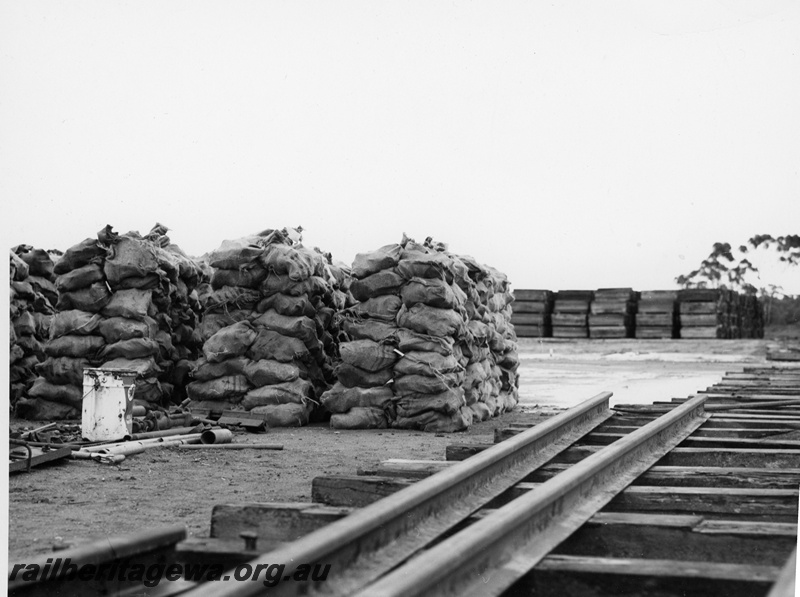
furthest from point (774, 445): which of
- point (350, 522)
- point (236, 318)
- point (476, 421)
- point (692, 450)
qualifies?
point (236, 318)

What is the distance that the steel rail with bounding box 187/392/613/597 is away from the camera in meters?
2.10

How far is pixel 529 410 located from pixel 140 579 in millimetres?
7578

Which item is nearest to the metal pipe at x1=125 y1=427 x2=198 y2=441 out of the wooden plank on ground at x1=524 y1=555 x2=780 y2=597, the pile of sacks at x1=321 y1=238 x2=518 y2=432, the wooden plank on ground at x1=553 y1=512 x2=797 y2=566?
the pile of sacks at x1=321 y1=238 x2=518 y2=432

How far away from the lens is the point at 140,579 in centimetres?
240

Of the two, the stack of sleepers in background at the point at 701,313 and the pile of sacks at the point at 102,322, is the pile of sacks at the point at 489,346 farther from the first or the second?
the stack of sleepers in background at the point at 701,313

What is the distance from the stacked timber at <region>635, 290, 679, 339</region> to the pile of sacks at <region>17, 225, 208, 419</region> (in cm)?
1419

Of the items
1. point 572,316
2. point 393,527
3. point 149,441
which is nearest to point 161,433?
point 149,441

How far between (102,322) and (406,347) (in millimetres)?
2672

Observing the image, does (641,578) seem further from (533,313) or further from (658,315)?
(533,313)

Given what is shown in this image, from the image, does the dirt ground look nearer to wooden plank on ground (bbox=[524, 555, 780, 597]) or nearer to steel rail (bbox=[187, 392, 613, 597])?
steel rail (bbox=[187, 392, 613, 597])

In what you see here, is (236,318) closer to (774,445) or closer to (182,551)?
(774,445)

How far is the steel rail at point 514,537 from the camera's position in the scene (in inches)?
78.7

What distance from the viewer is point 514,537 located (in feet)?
8.11

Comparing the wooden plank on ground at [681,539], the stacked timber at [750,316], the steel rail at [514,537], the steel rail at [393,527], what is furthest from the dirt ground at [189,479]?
the stacked timber at [750,316]
